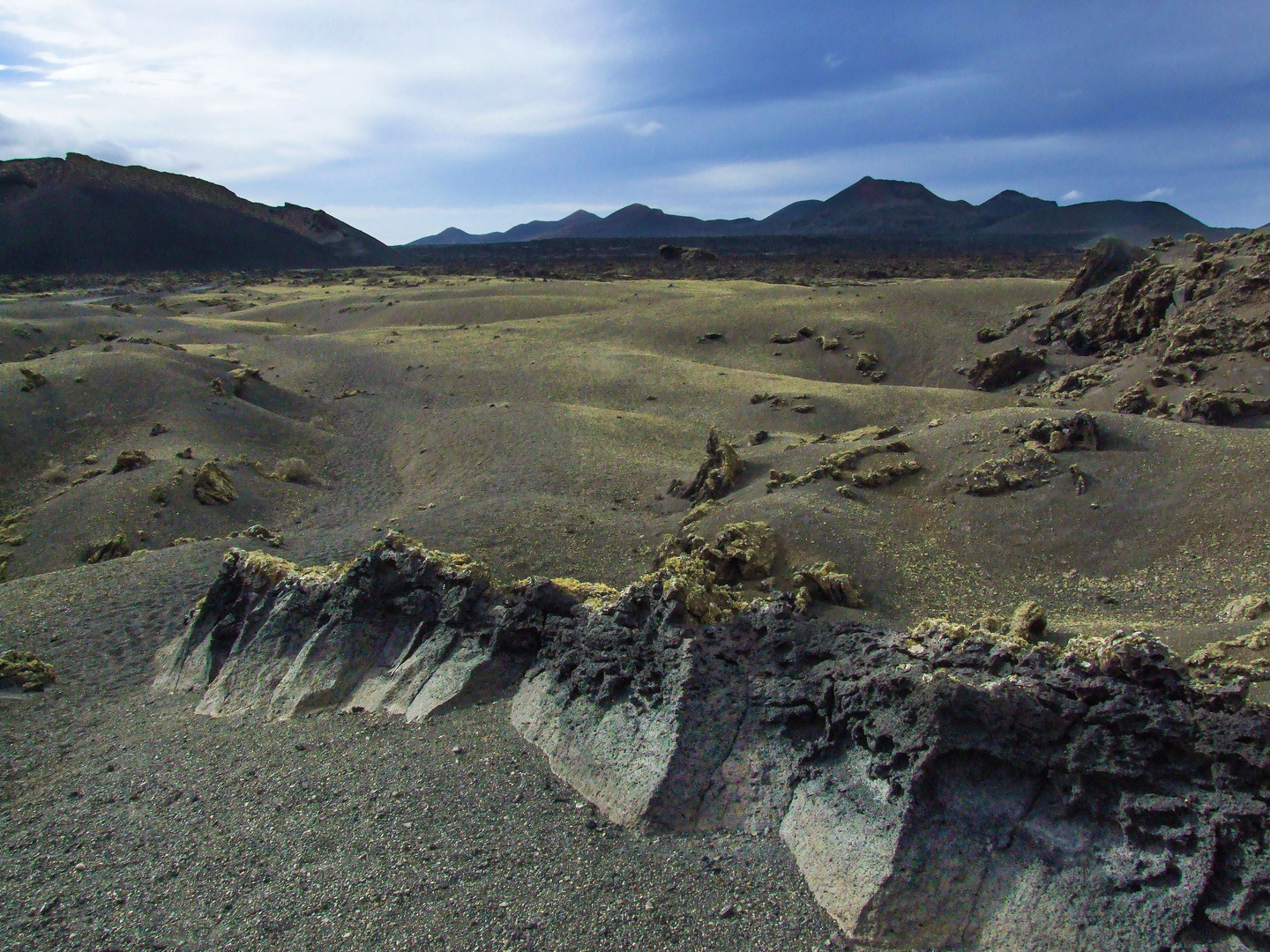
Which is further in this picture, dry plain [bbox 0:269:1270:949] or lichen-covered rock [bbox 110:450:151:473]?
lichen-covered rock [bbox 110:450:151:473]

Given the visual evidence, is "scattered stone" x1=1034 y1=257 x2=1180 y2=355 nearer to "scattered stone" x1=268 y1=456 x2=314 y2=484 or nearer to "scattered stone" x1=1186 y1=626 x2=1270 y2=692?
"scattered stone" x1=1186 y1=626 x2=1270 y2=692

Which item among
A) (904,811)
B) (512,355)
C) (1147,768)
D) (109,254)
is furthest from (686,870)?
(109,254)

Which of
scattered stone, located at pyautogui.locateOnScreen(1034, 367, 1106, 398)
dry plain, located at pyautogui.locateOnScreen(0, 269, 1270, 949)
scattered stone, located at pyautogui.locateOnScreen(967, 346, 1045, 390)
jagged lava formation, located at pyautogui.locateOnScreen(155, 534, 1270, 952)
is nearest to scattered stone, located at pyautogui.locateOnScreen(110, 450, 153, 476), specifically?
dry plain, located at pyautogui.locateOnScreen(0, 269, 1270, 949)

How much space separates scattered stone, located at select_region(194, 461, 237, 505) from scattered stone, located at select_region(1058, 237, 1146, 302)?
2179 centimetres

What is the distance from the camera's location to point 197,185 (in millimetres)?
69500

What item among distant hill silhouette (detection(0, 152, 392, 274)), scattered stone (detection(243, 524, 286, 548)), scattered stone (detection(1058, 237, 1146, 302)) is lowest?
scattered stone (detection(243, 524, 286, 548))

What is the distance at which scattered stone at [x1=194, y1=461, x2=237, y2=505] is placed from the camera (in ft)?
40.1

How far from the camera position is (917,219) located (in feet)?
473

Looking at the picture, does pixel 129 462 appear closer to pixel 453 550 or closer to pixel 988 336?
pixel 453 550

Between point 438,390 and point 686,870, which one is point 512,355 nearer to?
point 438,390

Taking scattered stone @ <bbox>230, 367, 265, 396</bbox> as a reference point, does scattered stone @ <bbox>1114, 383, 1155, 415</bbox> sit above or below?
above

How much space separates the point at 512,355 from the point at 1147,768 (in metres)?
20.2

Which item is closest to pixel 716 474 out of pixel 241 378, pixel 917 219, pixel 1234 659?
pixel 1234 659

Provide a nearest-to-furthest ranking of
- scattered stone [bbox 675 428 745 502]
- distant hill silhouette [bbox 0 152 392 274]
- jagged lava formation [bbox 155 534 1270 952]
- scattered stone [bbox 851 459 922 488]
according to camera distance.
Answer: jagged lava formation [bbox 155 534 1270 952] < scattered stone [bbox 851 459 922 488] < scattered stone [bbox 675 428 745 502] < distant hill silhouette [bbox 0 152 392 274]
